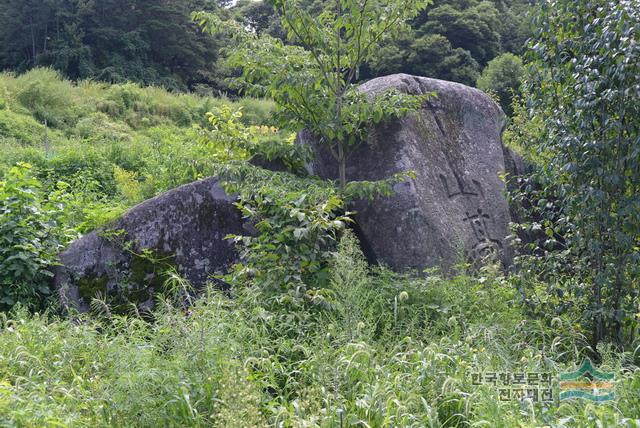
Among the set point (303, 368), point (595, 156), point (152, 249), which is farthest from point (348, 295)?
point (152, 249)

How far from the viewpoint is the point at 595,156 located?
4062mm

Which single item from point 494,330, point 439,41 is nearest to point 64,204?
point 494,330

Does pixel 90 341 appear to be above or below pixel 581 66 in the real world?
below

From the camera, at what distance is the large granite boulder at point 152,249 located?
5.66 metres

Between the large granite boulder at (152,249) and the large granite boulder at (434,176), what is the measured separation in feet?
3.81

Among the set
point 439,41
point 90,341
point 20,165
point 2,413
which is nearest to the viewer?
point 2,413

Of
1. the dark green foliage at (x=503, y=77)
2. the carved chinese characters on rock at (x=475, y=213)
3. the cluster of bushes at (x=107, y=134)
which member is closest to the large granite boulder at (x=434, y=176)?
the carved chinese characters on rock at (x=475, y=213)

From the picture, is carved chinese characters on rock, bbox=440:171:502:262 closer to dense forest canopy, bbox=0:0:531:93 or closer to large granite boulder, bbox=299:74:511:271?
large granite boulder, bbox=299:74:511:271

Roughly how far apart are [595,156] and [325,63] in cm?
270

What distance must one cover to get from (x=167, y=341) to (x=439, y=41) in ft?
68.6

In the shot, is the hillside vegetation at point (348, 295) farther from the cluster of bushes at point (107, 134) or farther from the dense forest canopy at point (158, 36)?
the dense forest canopy at point (158, 36)

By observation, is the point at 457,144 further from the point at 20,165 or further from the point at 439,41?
the point at 439,41

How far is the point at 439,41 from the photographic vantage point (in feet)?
76.0

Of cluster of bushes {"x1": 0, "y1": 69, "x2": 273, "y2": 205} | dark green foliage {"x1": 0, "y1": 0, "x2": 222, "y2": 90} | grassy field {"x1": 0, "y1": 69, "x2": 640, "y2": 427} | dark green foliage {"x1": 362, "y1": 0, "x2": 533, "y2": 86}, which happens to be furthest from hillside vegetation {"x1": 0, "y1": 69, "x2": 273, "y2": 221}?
dark green foliage {"x1": 0, "y1": 0, "x2": 222, "y2": 90}
